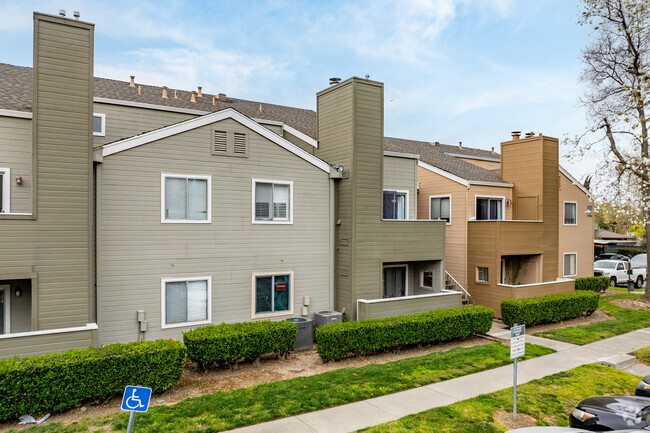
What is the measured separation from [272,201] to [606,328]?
1329 centimetres

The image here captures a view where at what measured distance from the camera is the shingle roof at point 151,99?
12711 millimetres

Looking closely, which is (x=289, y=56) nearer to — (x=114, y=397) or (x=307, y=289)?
(x=307, y=289)

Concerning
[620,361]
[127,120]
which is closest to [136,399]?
[127,120]

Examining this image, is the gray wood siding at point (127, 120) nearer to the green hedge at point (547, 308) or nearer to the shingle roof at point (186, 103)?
the shingle roof at point (186, 103)

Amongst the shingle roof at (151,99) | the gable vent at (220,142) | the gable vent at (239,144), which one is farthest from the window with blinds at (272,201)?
the shingle roof at (151,99)

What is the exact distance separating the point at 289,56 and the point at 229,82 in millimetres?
4124

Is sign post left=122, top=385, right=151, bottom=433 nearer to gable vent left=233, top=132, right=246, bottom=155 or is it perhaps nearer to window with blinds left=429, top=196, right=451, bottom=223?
gable vent left=233, top=132, right=246, bottom=155

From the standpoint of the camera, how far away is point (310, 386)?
9.26 m

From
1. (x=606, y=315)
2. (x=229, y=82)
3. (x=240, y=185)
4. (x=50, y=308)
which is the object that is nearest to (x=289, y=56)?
(x=229, y=82)

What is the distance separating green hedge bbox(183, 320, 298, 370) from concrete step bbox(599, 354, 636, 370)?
342 inches

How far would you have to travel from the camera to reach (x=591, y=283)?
2264 centimetres

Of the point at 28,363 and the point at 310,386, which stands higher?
the point at 28,363

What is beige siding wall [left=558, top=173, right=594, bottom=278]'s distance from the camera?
24031 mm

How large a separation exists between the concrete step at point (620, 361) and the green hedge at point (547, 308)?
12.0ft
